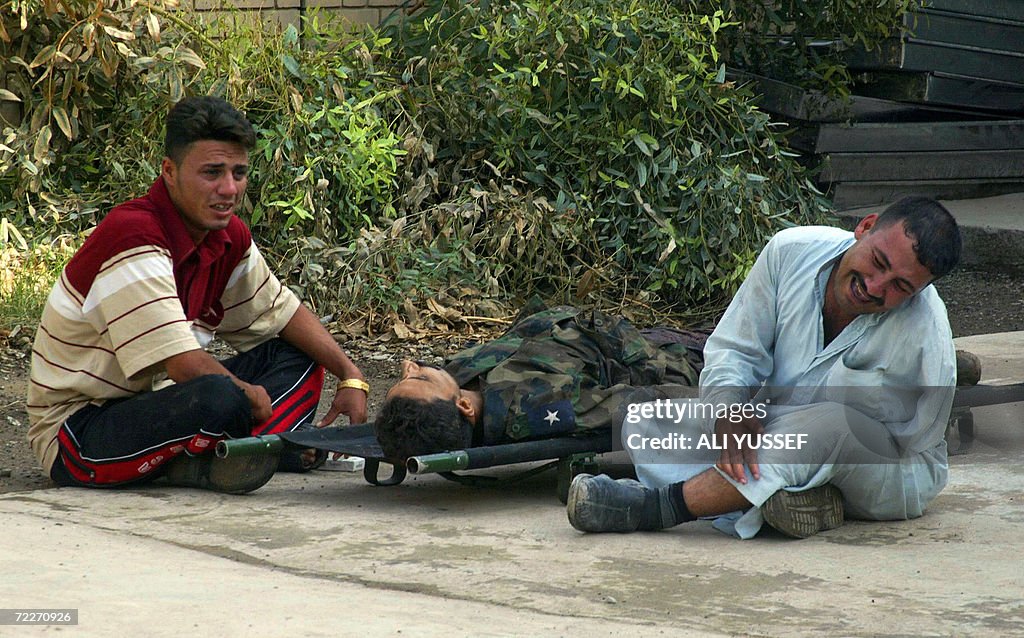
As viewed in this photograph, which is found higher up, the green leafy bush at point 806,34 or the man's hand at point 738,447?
the green leafy bush at point 806,34

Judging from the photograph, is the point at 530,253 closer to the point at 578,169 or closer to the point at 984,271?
the point at 578,169

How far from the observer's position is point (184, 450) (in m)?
3.91

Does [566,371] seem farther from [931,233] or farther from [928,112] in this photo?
[928,112]

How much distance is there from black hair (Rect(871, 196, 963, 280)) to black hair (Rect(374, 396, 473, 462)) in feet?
4.33

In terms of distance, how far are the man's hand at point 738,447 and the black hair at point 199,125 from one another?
1.66 meters

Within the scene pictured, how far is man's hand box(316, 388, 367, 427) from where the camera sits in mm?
4254

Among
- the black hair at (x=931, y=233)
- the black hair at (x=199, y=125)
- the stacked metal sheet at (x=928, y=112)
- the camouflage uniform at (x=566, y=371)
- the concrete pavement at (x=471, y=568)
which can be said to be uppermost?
the stacked metal sheet at (x=928, y=112)

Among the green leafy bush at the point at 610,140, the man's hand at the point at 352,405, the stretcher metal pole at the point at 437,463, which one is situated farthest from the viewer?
the green leafy bush at the point at 610,140

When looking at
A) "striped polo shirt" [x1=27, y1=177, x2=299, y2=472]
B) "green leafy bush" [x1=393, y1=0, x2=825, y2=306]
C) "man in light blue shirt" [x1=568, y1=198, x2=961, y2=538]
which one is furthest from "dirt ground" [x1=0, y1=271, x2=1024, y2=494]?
"man in light blue shirt" [x1=568, y1=198, x2=961, y2=538]

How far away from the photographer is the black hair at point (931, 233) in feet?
10.9

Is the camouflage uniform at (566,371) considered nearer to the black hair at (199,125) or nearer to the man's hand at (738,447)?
the man's hand at (738,447)

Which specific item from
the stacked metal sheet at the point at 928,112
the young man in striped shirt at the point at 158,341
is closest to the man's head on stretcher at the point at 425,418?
the young man in striped shirt at the point at 158,341

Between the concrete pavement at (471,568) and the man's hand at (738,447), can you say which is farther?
the man's hand at (738,447)

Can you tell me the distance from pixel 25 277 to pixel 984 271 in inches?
213
